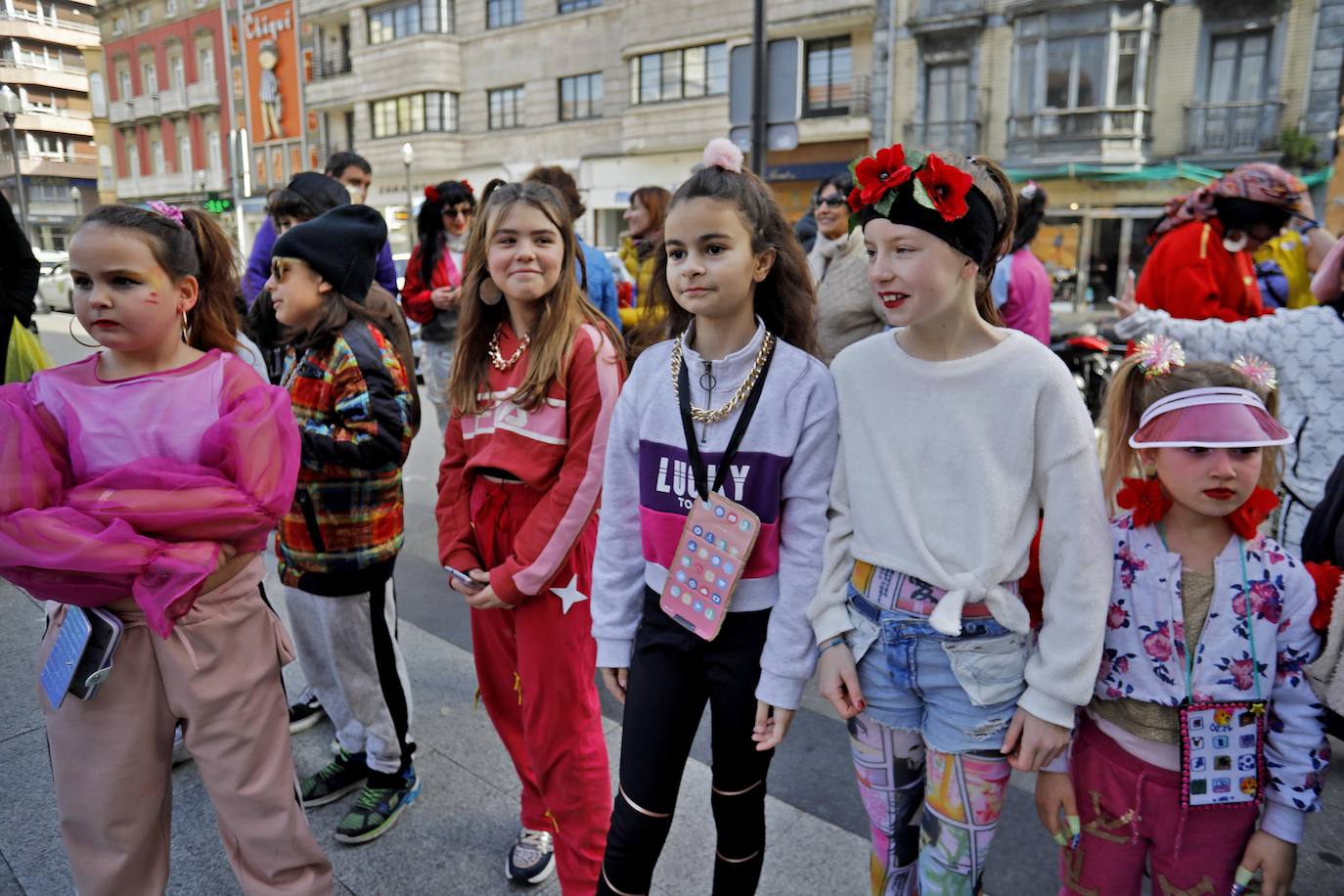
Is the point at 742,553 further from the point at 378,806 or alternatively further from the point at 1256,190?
the point at 1256,190

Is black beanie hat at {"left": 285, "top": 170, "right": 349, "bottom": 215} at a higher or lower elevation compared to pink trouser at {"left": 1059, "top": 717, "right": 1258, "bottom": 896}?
higher

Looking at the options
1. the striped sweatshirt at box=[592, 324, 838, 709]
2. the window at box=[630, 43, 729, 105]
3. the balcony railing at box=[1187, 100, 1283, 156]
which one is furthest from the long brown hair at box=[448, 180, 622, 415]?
the window at box=[630, 43, 729, 105]

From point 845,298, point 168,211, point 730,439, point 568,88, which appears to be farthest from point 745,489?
point 568,88

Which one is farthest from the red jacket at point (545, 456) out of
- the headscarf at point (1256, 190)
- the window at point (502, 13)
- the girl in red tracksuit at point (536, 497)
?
the window at point (502, 13)

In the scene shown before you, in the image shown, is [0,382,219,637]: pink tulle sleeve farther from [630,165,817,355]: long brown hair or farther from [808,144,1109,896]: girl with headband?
[808,144,1109,896]: girl with headband

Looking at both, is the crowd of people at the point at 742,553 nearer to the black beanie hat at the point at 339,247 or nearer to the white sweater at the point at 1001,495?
the white sweater at the point at 1001,495

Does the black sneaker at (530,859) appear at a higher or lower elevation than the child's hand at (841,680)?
lower

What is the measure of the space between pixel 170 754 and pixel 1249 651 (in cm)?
220

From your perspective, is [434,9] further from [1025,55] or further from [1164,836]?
[1164,836]

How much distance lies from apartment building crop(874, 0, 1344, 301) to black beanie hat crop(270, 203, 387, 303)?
18.6 m

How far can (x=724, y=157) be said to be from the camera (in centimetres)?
189

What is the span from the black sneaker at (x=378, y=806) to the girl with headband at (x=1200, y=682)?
5.78 ft

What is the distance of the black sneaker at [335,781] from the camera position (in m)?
2.64

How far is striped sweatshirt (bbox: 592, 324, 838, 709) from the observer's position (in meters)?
1.77
